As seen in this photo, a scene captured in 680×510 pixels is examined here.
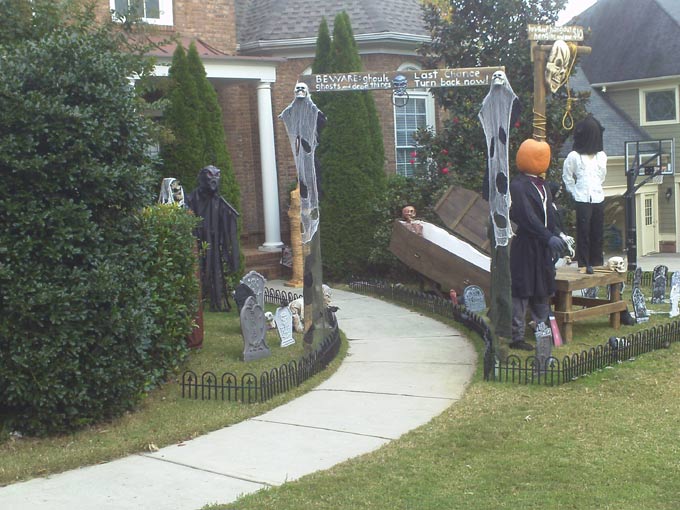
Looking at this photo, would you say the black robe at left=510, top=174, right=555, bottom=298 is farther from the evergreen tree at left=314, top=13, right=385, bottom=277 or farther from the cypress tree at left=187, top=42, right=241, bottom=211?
the evergreen tree at left=314, top=13, right=385, bottom=277

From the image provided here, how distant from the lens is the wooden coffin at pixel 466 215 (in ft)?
42.2

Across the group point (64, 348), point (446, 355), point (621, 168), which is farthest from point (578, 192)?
point (621, 168)

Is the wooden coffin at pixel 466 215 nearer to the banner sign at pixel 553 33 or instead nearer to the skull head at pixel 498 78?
the banner sign at pixel 553 33

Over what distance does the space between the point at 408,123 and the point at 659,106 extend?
11.9 metres

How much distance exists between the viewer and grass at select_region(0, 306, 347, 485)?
6.18 metres

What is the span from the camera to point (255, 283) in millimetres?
9906

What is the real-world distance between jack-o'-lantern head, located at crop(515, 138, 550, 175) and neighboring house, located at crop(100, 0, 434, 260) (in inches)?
285

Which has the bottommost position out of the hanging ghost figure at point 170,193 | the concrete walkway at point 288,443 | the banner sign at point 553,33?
the concrete walkway at point 288,443

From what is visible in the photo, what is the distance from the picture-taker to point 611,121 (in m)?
27.6

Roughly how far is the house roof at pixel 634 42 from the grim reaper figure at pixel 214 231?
18375mm

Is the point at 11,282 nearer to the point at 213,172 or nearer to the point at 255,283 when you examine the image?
the point at 255,283

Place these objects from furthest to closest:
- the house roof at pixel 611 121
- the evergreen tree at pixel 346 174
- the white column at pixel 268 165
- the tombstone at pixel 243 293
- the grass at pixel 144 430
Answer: the house roof at pixel 611 121
the white column at pixel 268 165
the evergreen tree at pixel 346 174
the tombstone at pixel 243 293
the grass at pixel 144 430

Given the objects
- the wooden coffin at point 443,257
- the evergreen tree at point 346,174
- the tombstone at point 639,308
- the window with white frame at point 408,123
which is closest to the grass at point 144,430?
the wooden coffin at point 443,257

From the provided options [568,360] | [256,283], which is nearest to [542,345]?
[568,360]
